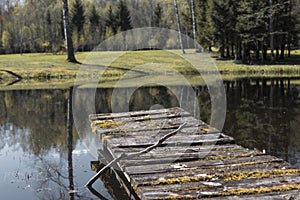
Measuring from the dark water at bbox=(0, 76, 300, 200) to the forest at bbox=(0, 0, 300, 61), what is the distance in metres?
15.2

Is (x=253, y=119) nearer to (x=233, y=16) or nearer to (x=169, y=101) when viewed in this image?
(x=169, y=101)

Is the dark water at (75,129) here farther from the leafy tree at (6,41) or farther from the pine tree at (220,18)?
the leafy tree at (6,41)

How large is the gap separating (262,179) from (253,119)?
7937 mm

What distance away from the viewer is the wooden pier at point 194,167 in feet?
19.0

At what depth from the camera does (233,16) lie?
38344 mm

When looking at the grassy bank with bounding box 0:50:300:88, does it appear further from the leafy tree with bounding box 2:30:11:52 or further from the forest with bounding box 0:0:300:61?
the leafy tree with bounding box 2:30:11:52

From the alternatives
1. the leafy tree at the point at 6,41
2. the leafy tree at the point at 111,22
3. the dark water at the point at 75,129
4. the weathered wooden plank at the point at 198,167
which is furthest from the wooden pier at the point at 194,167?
the leafy tree at the point at 6,41

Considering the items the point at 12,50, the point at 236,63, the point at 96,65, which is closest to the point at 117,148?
the point at 96,65

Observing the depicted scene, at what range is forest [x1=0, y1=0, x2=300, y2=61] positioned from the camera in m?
37.9

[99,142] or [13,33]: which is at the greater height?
[13,33]

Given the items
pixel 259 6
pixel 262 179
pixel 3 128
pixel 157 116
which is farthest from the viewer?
pixel 259 6

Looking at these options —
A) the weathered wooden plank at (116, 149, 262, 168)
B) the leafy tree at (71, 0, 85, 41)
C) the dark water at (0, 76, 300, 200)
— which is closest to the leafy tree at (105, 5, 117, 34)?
the leafy tree at (71, 0, 85, 41)

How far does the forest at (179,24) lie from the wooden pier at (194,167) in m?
29.2

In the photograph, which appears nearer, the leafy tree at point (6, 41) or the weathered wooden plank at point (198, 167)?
the weathered wooden plank at point (198, 167)
